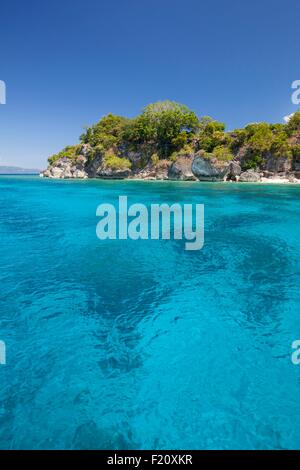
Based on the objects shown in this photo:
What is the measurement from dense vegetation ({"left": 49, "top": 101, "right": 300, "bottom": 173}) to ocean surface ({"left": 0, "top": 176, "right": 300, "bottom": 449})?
166ft

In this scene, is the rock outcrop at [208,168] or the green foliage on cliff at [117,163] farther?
the green foliage on cliff at [117,163]

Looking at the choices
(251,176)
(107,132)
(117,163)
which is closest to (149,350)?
(251,176)

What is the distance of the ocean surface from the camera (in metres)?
3.69

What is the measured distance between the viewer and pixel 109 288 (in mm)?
7754

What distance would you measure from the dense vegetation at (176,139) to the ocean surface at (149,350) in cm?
5073

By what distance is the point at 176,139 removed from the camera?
206 feet

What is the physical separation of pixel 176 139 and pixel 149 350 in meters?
63.9

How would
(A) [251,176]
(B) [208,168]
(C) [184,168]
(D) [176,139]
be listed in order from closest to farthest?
1. (A) [251,176]
2. (B) [208,168]
3. (C) [184,168]
4. (D) [176,139]

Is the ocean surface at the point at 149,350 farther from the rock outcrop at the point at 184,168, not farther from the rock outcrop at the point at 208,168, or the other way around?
the rock outcrop at the point at 184,168

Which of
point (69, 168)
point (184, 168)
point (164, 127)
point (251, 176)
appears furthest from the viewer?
point (69, 168)

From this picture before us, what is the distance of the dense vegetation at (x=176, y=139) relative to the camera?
54906 millimetres

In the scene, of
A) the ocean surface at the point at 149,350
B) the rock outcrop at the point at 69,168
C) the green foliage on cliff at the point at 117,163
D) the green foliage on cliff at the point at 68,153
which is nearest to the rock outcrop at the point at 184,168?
the green foliage on cliff at the point at 117,163

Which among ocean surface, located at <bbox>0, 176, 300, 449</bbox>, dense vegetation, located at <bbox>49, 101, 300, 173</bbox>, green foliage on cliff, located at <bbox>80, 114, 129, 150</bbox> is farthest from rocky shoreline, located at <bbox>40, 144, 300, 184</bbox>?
ocean surface, located at <bbox>0, 176, 300, 449</bbox>

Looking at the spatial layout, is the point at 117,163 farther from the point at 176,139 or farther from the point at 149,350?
the point at 149,350
